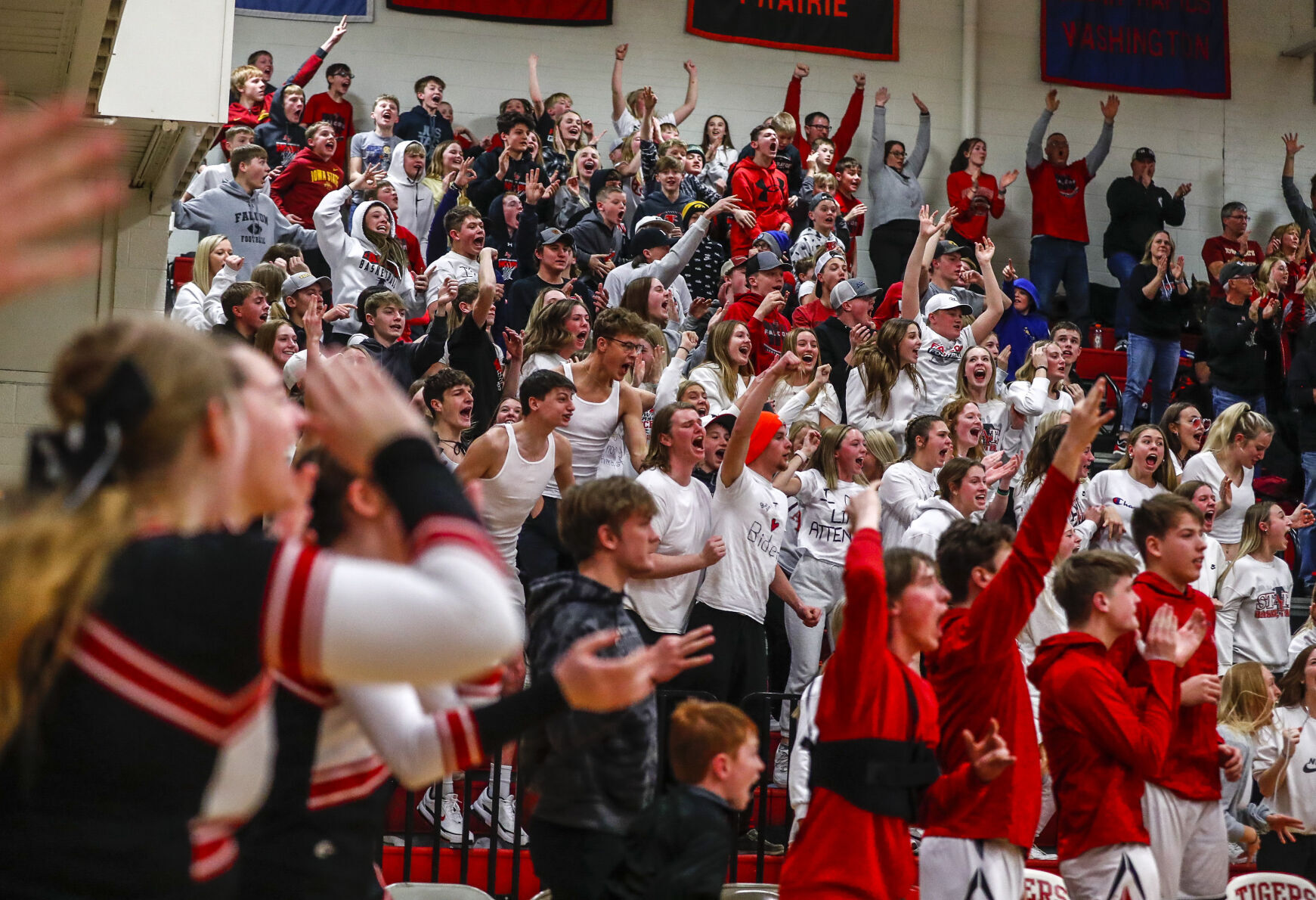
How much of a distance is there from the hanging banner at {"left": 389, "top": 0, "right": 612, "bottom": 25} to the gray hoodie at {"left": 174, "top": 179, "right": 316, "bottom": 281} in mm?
6346

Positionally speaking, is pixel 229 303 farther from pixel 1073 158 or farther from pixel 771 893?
pixel 1073 158

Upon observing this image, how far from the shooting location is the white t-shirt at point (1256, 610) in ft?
27.5

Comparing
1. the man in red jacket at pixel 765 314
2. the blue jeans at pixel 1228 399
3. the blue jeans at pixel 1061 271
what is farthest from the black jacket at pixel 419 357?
the blue jeans at pixel 1061 271

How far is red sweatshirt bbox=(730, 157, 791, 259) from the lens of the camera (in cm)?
1248

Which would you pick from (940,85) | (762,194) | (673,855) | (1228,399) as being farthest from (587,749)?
(940,85)

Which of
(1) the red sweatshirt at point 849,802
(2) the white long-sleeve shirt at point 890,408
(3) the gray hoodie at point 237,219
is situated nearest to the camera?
(1) the red sweatshirt at point 849,802

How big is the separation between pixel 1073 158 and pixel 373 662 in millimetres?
16900

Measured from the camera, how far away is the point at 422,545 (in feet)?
5.12

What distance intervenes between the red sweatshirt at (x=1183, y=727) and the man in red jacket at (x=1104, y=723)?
94 mm

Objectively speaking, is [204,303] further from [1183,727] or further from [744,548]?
[1183,727]

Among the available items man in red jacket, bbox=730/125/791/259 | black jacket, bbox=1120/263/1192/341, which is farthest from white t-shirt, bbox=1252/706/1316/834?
man in red jacket, bbox=730/125/791/259

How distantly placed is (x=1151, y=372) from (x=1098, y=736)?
8.64 meters

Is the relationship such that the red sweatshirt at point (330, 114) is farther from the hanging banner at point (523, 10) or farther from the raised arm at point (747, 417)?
the raised arm at point (747, 417)

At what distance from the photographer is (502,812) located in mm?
5941
